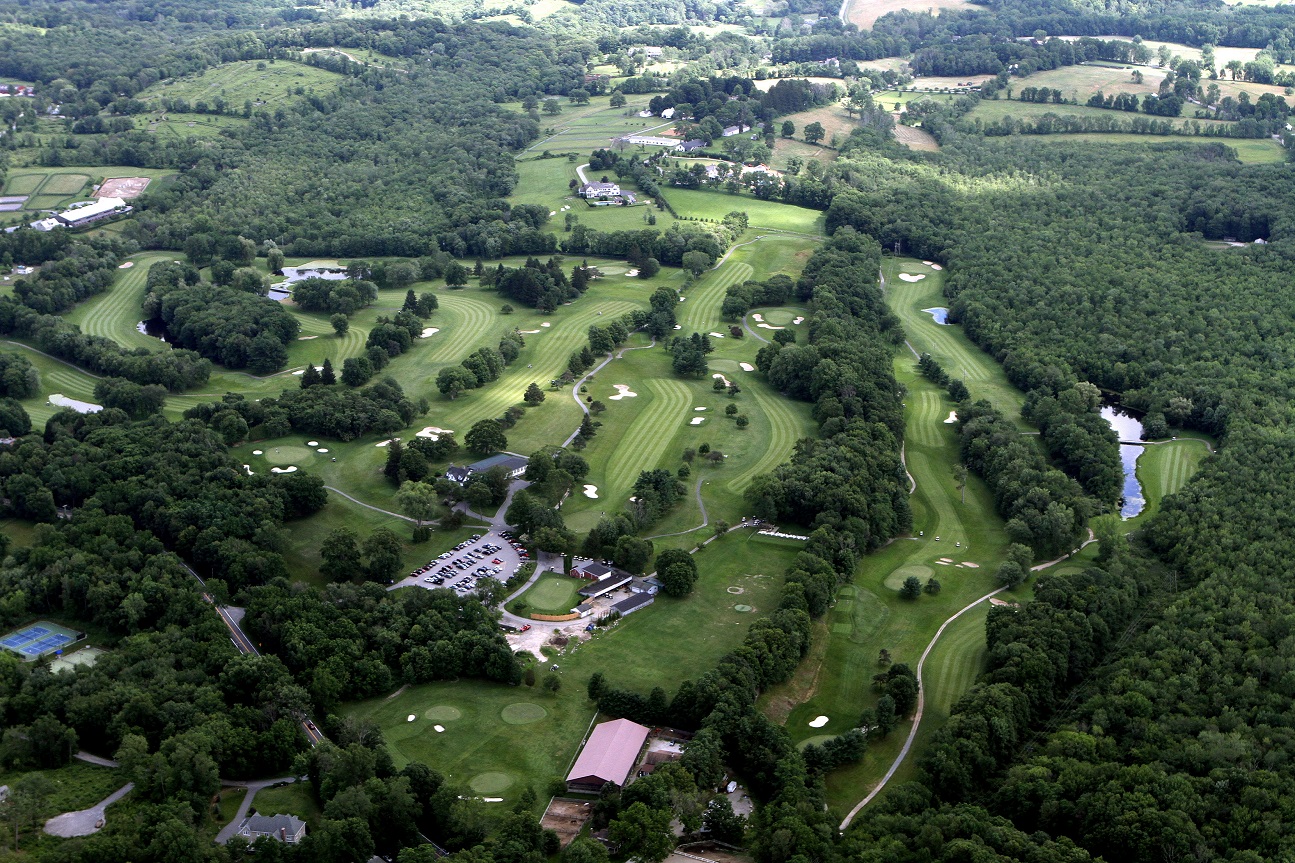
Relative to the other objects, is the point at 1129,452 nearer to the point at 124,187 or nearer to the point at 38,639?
the point at 38,639

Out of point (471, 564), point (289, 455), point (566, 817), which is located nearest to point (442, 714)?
point (566, 817)

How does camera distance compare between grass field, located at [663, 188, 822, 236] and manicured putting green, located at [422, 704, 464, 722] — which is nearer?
manicured putting green, located at [422, 704, 464, 722]

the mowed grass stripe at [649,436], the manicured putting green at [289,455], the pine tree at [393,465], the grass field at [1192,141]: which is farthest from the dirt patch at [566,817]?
the grass field at [1192,141]

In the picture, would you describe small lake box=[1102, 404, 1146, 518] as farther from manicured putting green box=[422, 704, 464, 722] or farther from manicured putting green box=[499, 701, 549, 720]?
manicured putting green box=[422, 704, 464, 722]

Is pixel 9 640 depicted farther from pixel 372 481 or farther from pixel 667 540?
pixel 667 540

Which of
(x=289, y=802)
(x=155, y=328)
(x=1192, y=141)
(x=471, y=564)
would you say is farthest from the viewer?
(x=1192, y=141)

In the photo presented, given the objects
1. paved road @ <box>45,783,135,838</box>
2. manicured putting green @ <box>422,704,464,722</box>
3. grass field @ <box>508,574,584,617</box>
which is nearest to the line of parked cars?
grass field @ <box>508,574,584,617</box>

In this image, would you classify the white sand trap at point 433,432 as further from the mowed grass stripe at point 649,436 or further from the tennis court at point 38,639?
the tennis court at point 38,639
